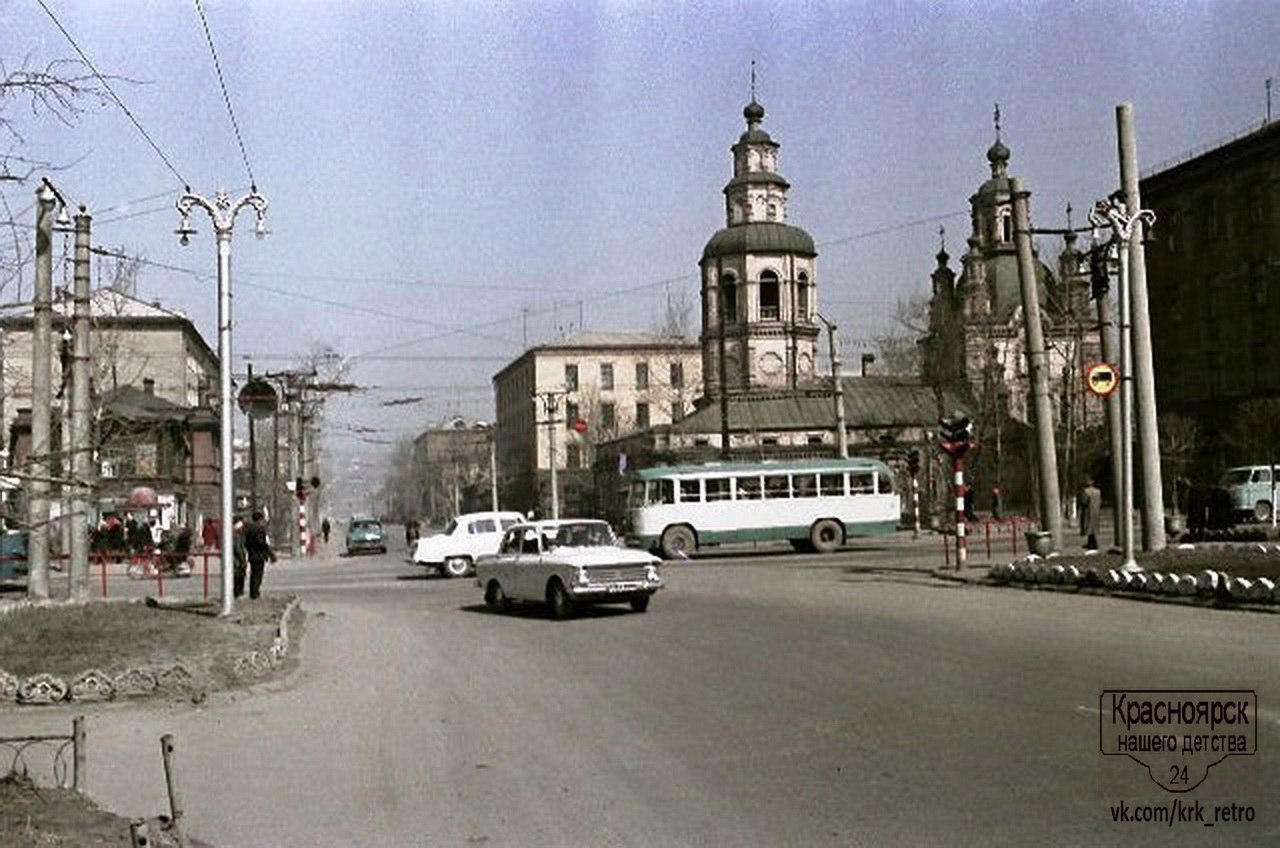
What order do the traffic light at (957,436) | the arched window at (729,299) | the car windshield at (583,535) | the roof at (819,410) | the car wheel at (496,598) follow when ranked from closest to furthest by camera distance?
the car windshield at (583,535) < the car wheel at (496,598) < the traffic light at (957,436) < the roof at (819,410) < the arched window at (729,299)

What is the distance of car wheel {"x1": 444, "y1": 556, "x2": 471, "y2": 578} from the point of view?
128ft

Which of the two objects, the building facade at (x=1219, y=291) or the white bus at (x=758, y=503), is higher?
the building facade at (x=1219, y=291)

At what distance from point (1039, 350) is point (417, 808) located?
23.7 meters

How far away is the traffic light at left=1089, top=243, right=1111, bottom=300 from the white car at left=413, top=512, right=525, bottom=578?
17.0 meters

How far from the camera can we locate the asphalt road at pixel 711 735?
789cm

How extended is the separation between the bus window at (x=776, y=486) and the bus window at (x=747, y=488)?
0.94 ft

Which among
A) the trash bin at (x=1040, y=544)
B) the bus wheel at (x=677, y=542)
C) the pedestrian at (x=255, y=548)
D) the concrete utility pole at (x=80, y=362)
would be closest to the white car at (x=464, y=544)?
the bus wheel at (x=677, y=542)

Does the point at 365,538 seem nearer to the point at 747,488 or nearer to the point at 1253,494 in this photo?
the point at 747,488

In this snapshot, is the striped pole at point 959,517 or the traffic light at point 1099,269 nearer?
the traffic light at point 1099,269

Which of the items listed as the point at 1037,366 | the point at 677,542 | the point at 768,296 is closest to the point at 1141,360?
the point at 1037,366

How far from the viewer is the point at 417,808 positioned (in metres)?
8.59

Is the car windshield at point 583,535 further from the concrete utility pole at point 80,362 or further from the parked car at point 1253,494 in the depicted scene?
the parked car at point 1253,494

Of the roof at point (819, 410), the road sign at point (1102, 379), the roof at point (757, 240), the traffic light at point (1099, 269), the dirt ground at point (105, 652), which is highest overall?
the roof at point (757, 240)

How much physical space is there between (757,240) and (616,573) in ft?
202
